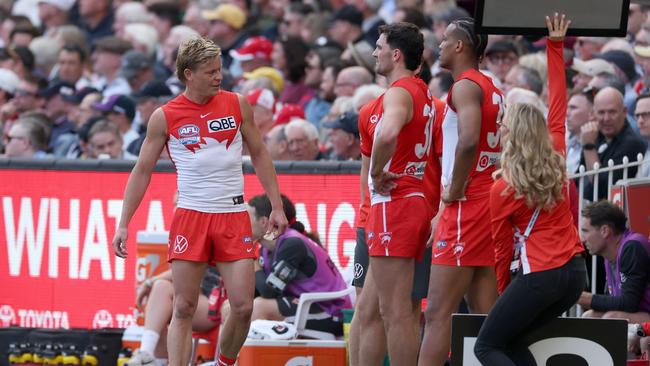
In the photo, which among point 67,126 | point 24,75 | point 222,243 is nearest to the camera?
point 222,243

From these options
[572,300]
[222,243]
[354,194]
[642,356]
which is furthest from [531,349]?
[354,194]

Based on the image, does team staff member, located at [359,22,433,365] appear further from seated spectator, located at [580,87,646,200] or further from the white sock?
seated spectator, located at [580,87,646,200]

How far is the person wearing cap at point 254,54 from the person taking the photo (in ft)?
52.7

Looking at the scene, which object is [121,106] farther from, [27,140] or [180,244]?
[180,244]

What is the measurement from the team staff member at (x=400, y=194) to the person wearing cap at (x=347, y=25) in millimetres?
7685

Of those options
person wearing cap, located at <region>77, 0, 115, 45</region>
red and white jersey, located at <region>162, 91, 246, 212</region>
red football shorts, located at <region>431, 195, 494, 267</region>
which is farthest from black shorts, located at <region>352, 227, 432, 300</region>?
person wearing cap, located at <region>77, 0, 115, 45</region>

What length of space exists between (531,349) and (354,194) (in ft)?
12.8

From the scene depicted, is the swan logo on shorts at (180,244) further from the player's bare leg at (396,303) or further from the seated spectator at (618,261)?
the seated spectator at (618,261)

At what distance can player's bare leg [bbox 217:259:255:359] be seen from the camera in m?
8.51

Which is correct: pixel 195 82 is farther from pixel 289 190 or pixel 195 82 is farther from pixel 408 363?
pixel 289 190


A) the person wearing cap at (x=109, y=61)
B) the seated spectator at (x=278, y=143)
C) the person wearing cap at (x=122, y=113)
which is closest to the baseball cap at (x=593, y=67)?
the seated spectator at (x=278, y=143)

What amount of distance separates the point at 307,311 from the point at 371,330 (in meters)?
1.93

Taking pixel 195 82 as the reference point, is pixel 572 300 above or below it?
below

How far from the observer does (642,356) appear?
870cm
